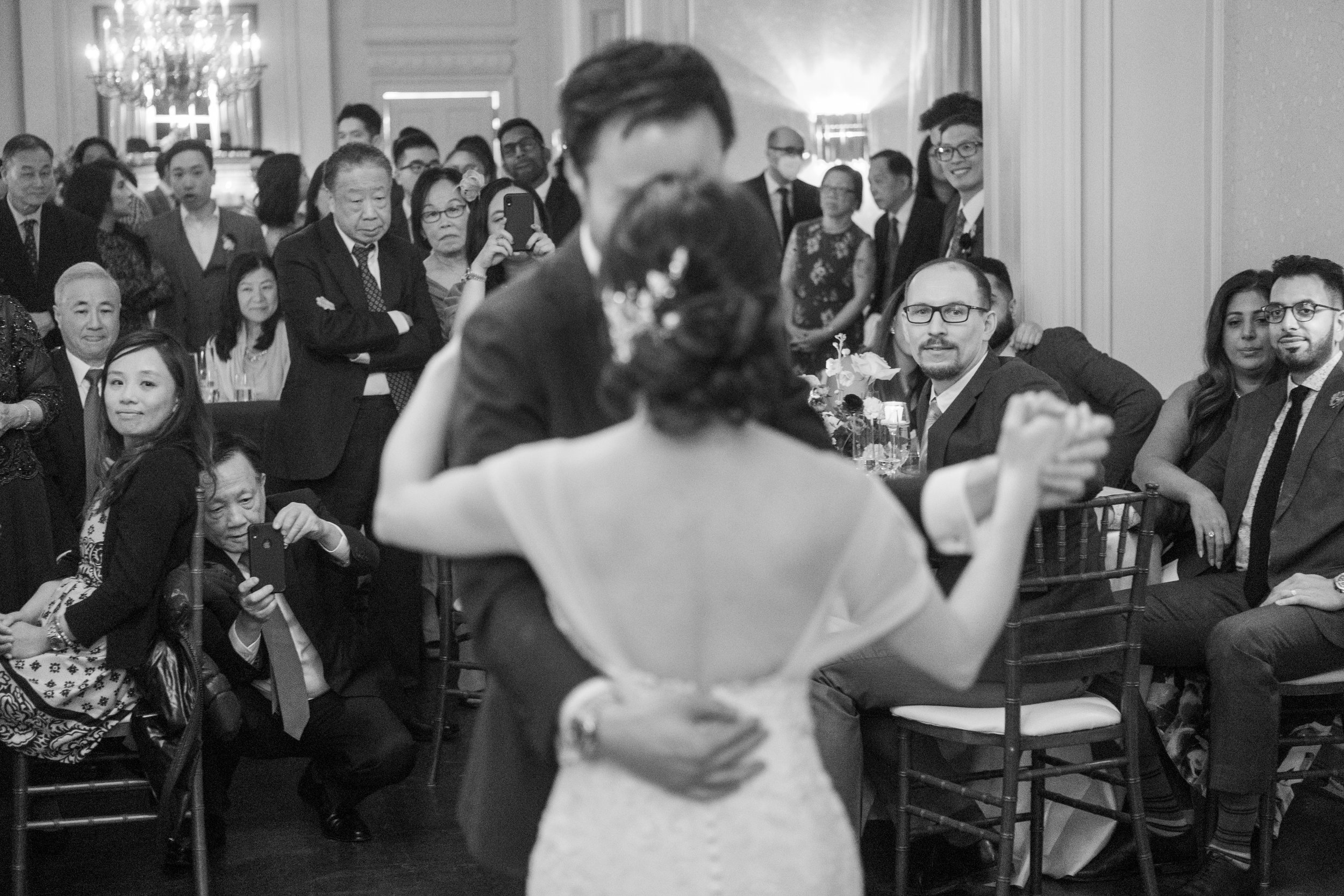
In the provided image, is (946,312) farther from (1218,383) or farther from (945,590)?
(1218,383)

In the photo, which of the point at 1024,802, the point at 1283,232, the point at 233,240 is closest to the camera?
the point at 1024,802

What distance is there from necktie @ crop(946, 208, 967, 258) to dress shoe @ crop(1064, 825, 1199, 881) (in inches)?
95.9

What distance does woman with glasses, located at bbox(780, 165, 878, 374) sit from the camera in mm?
7578

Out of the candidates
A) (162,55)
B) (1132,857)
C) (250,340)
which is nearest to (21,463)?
(250,340)

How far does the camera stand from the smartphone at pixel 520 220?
4.87 meters

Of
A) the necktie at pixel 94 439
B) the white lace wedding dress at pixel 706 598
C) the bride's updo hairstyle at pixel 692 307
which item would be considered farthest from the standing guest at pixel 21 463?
the bride's updo hairstyle at pixel 692 307

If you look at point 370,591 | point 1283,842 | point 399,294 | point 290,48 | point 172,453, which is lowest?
point 1283,842

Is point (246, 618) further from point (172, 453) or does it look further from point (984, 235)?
point (984, 235)

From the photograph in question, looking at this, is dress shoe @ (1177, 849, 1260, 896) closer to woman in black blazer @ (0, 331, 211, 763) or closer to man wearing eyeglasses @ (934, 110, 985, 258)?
woman in black blazer @ (0, 331, 211, 763)

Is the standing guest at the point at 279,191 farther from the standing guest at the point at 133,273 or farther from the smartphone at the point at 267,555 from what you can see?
the smartphone at the point at 267,555

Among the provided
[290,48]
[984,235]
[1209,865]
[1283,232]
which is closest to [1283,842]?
[1209,865]

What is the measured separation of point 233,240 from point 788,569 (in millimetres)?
5866

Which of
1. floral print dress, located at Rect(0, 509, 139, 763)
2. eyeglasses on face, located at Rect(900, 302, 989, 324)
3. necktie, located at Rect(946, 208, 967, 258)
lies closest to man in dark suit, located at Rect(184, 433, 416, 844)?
floral print dress, located at Rect(0, 509, 139, 763)

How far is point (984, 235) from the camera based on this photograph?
5.46 metres
